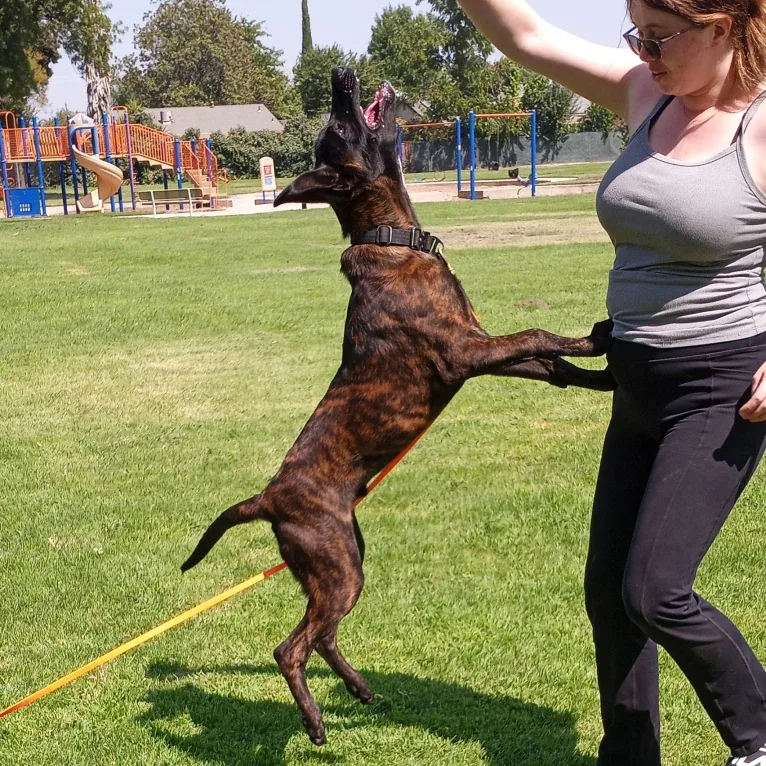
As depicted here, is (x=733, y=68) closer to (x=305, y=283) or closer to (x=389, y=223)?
(x=389, y=223)

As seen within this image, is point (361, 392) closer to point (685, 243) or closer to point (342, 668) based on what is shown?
point (342, 668)

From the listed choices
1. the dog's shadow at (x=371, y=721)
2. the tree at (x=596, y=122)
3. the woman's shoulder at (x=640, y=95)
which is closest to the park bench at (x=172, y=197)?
the dog's shadow at (x=371, y=721)

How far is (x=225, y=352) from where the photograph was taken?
9.72m

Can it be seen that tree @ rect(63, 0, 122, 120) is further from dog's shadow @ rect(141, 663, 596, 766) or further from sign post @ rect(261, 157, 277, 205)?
dog's shadow @ rect(141, 663, 596, 766)

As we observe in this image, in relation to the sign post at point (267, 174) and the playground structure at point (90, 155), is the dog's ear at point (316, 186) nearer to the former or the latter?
the playground structure at point (90, 155)

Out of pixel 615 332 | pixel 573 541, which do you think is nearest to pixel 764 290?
pixel 615 332

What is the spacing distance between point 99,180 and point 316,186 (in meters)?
28.2

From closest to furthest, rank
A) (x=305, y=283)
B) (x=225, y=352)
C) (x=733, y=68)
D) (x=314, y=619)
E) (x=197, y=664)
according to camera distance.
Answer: (x=733, y=68)
(x=314, y=619)
(x=197, y=664)
(x=225, y=352)
(x=305, y=283)

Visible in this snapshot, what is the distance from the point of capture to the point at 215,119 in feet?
258

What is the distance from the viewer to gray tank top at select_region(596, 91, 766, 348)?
2.58 m

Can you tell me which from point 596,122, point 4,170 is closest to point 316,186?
point 4,170

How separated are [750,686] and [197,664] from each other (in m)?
2.30

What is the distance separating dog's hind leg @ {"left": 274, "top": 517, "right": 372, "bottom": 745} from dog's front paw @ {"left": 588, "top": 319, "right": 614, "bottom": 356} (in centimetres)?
100

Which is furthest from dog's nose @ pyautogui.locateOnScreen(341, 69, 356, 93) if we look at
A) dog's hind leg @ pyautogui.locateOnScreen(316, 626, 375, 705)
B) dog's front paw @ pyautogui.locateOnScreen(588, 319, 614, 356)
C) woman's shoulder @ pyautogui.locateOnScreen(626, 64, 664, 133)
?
dog's hind leg @ pyautogui.locateOnScreen(316, 626, 375, 705)
